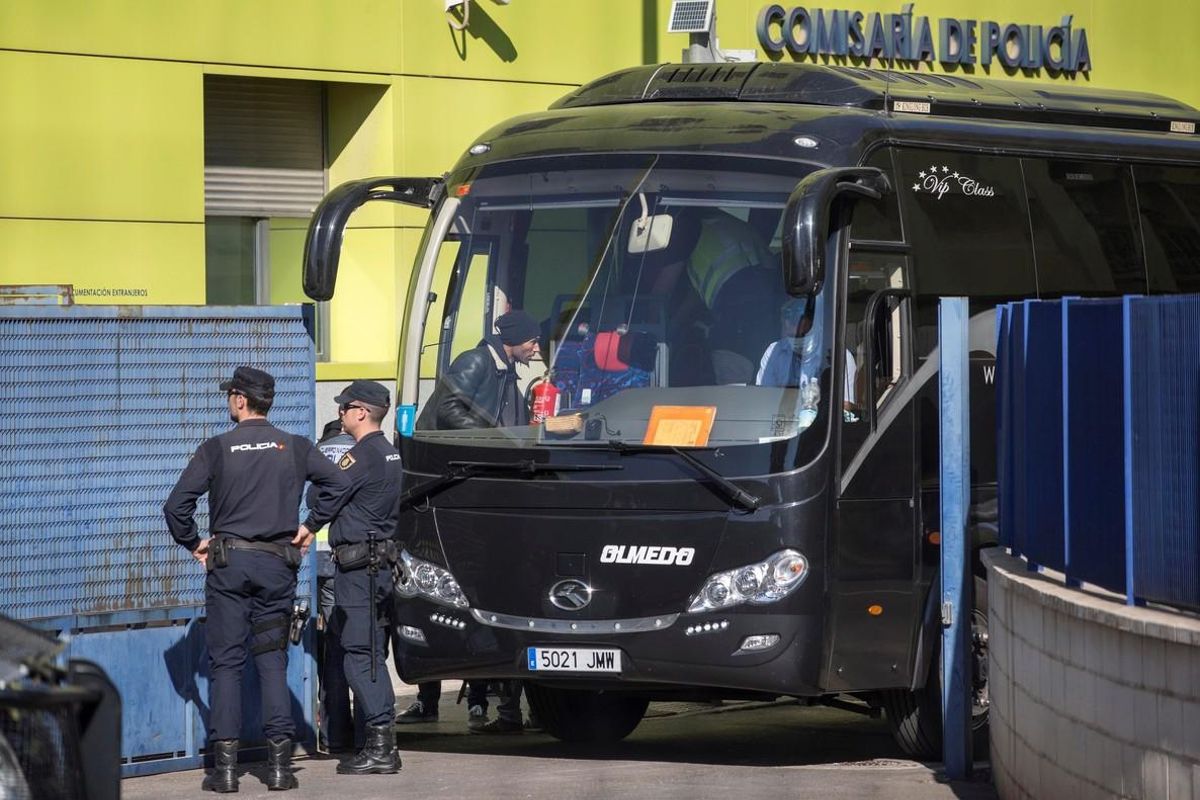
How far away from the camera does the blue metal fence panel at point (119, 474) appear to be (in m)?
9.21

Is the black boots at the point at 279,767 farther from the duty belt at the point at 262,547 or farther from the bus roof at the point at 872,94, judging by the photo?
the bus roof at the point at 872,94

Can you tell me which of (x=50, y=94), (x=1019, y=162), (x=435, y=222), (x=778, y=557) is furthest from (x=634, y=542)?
(x=50, y=94)

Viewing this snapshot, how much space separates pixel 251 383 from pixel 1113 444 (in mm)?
3939

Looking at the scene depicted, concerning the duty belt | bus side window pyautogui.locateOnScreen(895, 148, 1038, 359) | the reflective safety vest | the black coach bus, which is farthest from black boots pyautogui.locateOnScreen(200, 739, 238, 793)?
bus side window pyautogui.locateOnScreen(895, 148, 1038, 359)

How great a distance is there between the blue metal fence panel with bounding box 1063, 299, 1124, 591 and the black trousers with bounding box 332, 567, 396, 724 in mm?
3444

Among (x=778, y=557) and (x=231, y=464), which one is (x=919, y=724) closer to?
(x=778, y=557)

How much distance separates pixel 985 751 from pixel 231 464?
407 cm

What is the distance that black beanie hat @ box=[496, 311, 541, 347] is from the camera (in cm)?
988

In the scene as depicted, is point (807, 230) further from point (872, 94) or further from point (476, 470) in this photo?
point (476, 470)

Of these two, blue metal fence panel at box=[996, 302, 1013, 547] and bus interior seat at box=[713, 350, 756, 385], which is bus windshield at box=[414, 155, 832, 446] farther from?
blue metal fence panel at box=[996, 302, 1013, 547]

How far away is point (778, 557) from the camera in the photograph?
912 centimetres

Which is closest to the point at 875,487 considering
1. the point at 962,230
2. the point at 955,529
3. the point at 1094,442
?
the point at 955,529

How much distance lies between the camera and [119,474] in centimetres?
952

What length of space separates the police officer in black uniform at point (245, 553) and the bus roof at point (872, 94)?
311 centimetres
